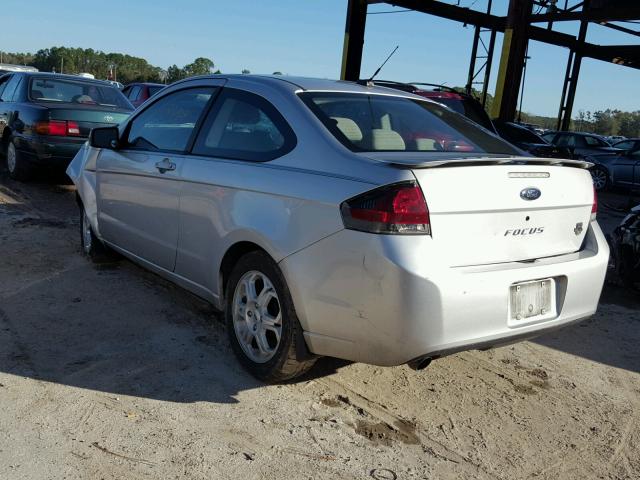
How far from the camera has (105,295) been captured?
4.71 m

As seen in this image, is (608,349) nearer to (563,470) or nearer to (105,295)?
(563,470)

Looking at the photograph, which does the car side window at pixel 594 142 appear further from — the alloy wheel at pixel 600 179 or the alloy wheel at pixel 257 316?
the alloy wheel at pixel 257 316

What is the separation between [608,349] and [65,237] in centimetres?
509

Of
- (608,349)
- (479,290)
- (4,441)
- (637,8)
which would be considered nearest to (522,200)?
(479,290)

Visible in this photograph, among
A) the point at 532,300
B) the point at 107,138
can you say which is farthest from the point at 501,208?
the point at 107,138

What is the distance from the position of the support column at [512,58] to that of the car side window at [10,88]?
1218cm

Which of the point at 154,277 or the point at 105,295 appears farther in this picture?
the point at 154,277

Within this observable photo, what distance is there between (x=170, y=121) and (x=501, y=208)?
2513 millimetres

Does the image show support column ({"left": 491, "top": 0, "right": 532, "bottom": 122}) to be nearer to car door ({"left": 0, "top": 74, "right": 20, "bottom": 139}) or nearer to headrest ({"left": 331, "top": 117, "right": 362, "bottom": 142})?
car door ({"left": 0, "top": 74, "right": 20, "bottom": 139})

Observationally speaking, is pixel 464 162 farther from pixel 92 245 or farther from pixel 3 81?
pixel 3 81

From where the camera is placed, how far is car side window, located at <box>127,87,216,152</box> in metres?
4.10

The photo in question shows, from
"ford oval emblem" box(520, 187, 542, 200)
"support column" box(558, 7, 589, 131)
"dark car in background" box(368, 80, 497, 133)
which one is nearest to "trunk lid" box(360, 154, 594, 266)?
"ford oval emblem" box(520, 187, 542, 200)

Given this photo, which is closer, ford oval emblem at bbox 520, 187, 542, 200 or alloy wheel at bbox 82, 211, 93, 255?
ford oval emblem at bbox 520, 187, 542, 200

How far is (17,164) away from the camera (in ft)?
29.6
